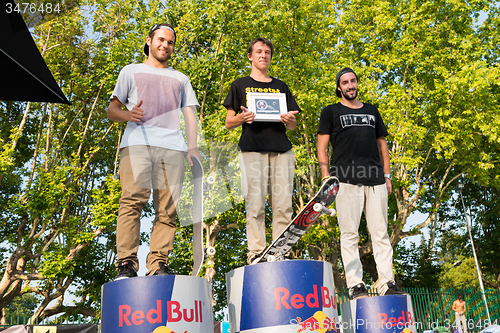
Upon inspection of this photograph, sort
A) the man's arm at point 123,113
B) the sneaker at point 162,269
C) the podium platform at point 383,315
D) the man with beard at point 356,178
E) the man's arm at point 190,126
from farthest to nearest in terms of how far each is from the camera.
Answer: the man with beard at point 356,178 → the man's arm at point 190,126 → the podium platform at point 383,315 → the man's arm at point 123,113 → the sneaker at point 162,269

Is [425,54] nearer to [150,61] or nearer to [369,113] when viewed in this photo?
[369,113]

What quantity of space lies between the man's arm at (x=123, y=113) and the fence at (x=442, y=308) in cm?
1234

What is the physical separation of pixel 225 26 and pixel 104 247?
42.1 ft

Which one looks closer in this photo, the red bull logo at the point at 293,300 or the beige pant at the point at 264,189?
the red bull logo at the point at 293,300

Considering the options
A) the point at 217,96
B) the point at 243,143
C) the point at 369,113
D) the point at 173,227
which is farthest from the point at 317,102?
the point at 173,227

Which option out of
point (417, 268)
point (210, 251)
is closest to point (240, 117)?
point (210, 251)

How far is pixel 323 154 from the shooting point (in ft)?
14.4

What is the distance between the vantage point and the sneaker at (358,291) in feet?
12.1

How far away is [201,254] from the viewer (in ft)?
10.0

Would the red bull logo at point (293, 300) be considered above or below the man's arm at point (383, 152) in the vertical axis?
below

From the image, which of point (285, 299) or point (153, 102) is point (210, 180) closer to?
point (153, 102)

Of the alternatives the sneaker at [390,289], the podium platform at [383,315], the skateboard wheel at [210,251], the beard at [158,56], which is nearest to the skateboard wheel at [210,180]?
the skateboard wheel at [210,251]

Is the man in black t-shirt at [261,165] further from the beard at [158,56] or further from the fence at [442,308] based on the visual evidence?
the fence at [442,308]

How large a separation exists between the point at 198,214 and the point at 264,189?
818 mm
